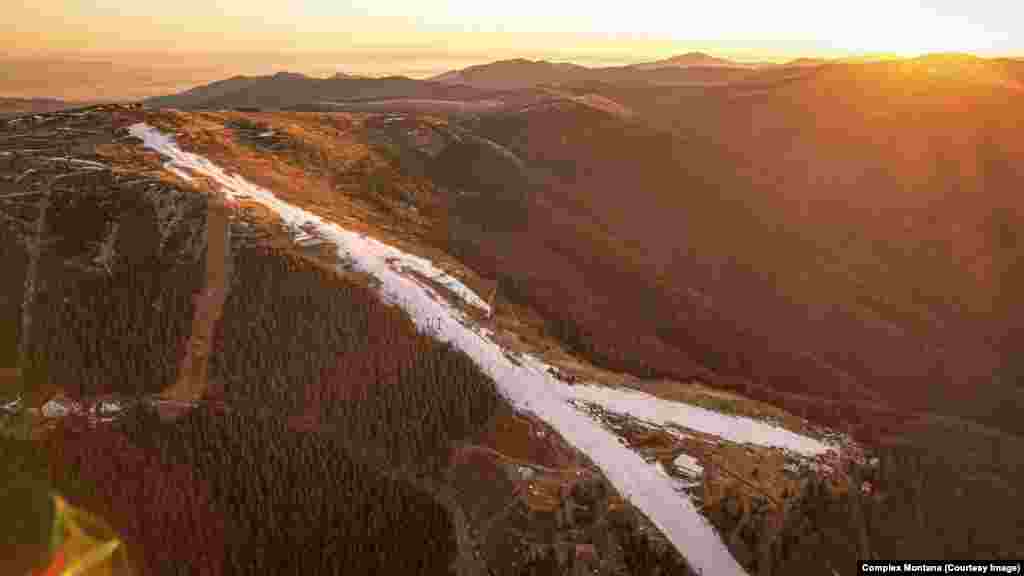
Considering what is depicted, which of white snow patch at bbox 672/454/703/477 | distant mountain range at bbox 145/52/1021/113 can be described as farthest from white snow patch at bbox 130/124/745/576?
distant mountain range at bbox 145/52/1021/113

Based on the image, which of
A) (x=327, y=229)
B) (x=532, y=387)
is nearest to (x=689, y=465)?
(x=532, y=387)

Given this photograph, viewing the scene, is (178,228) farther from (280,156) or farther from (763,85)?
(763,85)

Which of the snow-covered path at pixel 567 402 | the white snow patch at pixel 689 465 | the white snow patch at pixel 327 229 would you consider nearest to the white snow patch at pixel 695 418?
the snow-covered path at pixel 567 402

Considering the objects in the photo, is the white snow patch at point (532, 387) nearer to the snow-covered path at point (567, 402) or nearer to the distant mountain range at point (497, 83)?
the snow-covered path at point (567, 402)

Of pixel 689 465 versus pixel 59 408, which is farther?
pixel 59 408

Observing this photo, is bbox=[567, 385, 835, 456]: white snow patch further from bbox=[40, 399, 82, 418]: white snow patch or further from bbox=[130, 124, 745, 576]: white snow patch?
bbox=[40, 399, 82, 418]: white snow patch

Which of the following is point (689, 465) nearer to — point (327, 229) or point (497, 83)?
point (327, 229)

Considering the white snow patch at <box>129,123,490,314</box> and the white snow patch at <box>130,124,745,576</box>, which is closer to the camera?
the white snow patch at <box>130,124,745,576</box>
